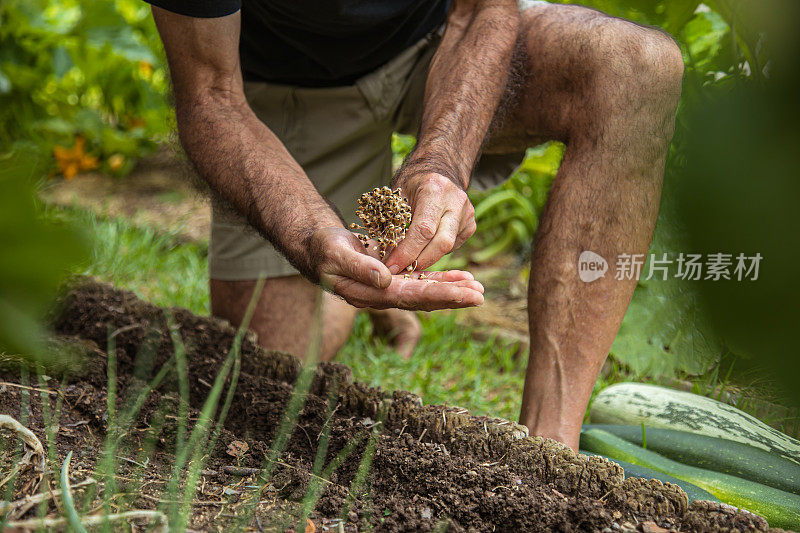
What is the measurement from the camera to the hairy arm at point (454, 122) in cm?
145

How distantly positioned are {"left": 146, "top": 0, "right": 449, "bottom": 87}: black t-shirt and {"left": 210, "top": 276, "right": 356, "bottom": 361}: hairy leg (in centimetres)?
71

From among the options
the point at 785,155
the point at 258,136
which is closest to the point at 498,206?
the point at 258,136

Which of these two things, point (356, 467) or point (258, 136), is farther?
point (258, 136)

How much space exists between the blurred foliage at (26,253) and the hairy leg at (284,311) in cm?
220

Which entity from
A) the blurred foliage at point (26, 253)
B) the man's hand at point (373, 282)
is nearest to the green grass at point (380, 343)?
the man's hand at point (373, 282)

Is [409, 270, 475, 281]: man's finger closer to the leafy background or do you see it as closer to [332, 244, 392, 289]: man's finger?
[332, 244, 392, 289]: man's finger

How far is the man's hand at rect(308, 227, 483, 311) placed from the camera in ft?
4.30

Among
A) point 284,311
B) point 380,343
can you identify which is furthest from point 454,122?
point 380,343

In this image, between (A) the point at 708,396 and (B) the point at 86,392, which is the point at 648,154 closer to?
(A) the point at 708,396

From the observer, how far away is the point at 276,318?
2512 mm

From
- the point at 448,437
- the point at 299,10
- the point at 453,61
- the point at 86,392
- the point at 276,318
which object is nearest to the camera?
the point at 448,437

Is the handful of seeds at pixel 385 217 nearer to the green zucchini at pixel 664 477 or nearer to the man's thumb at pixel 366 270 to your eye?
the man's thumb at pixel 366 270

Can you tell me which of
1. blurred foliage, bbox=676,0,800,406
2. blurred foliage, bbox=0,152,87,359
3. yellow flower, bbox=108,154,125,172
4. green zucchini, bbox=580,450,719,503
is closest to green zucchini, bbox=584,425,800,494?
green zucchini, bbox=580,450,719,503

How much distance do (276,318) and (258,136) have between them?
2.92 feet
